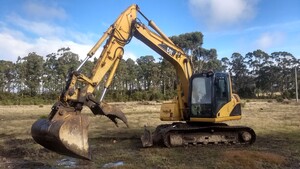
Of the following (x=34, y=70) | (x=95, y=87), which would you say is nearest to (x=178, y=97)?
(x=95, y=87)

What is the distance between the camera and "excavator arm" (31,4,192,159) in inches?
347

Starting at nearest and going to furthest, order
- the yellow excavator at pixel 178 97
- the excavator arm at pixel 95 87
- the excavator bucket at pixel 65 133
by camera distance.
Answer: the excavator bucket at pixel 65 133, the excavator arm at pixel 95 87, the yellow excavator at pixel 178 97

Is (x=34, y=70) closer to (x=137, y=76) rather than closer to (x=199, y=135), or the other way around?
(x=137, y=76)

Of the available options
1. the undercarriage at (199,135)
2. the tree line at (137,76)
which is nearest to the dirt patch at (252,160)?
the undercarriage at (199,135)

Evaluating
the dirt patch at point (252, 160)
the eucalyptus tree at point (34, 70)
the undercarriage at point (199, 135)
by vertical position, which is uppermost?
the eucalyptus tree at point (34, 70)

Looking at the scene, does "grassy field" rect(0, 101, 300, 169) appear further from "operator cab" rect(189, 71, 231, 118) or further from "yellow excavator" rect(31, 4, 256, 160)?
"operator cab" rect(189, 71, 231, 118)

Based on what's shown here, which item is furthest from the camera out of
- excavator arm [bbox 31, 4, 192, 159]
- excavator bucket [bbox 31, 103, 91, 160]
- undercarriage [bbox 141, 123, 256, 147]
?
undercarriage [bbox 141, 123, 256, 147]

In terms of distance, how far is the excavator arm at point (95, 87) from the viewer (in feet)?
28.9

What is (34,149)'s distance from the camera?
12625 millimetres

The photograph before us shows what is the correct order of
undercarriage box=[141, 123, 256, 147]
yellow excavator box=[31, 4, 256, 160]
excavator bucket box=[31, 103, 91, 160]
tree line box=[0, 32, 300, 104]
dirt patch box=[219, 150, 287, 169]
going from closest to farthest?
1. excavator bucket box=[31, 103, 91, 160]
2. dirt patch box=[219, 150, 287, 169]
3. yellow excavator box=[31, 4, 256, 160]
4. undercarriage box=[141, 123, 256, 147]
5. tree line box=[0, 32, 300, 104]

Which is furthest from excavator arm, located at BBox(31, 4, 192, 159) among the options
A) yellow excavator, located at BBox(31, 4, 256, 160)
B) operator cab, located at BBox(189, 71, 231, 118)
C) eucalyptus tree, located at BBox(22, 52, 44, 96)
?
eucalyptus tree, located at BBox(22, 52, 44, 96)

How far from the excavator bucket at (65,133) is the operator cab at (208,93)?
512 cm

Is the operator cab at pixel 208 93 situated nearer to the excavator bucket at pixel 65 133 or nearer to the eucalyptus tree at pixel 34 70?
the excavator bucket at pixel 65 133

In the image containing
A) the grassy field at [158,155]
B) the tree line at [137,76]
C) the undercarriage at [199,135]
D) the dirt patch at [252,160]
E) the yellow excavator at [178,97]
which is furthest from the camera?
the tree line at [137,76]
